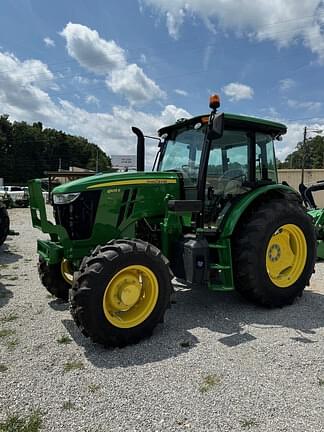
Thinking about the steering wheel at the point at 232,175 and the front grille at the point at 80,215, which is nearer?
the front grille at the point at 80,215

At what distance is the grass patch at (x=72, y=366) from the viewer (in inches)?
123

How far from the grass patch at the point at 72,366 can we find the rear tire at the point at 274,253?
85.6 inches

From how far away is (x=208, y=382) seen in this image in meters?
2.93

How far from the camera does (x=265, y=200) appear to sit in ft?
15.9

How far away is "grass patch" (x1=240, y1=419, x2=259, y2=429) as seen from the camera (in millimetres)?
2414

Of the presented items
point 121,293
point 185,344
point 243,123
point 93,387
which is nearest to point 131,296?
point 121,293

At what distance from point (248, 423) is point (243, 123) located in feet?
11.5

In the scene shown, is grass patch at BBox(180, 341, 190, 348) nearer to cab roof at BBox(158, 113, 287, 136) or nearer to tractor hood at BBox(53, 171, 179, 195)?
tractor hood at BBox(53, 171, 179, 195)

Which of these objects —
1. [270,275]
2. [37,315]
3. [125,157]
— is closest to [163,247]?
[270,275]

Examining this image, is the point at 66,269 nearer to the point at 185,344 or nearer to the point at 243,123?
the point at 185,344

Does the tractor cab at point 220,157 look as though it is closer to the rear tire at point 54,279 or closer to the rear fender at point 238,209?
the rear fender at point 238,209

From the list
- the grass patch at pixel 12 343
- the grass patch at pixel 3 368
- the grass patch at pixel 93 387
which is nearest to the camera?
the grass patch at pixel 93 387

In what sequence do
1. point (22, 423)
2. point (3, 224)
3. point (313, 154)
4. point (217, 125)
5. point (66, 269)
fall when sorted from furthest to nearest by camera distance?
point (313, 154) → point (3, 224) → point (66, 269) → point (217, 125) → point (22, 423)

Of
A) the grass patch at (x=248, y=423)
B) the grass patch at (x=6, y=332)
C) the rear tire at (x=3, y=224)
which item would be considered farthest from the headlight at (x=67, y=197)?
the rear tire at (x=3, y=224)
